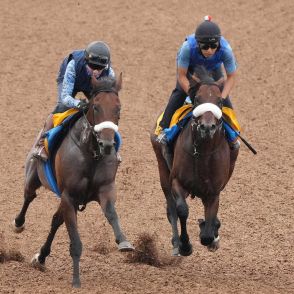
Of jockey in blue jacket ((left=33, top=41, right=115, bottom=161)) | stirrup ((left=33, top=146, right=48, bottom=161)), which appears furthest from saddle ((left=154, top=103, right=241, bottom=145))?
stirrup ((left=33, top=146, right=48, bottom=161))

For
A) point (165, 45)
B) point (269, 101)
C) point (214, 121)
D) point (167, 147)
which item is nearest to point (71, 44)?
point (165, 45)

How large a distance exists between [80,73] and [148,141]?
253 inches

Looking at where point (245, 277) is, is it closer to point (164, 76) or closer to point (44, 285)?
point (44, 285)

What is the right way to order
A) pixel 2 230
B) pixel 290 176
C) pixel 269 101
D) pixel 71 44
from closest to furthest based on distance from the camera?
pixel 2 230 → pixel 290 176 → pixel 269 101 → pixel 71 44

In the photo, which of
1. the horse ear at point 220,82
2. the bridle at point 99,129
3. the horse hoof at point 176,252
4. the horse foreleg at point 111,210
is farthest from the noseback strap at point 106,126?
the horse hoof at point 176,252

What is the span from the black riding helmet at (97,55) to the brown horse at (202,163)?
3.58 feet

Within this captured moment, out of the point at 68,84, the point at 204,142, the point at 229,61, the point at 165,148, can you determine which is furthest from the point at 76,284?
the point at 229,61

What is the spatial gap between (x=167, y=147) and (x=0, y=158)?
5429mm

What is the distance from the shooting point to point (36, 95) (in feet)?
63.3

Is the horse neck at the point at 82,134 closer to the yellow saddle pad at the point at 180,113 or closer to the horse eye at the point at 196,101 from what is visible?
the horse eye at the point at 196,101

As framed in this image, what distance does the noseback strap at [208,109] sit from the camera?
32.7ft

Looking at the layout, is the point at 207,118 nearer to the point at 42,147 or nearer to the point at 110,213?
the point at 110,213

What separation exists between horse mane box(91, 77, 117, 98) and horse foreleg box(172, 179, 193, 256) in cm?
173

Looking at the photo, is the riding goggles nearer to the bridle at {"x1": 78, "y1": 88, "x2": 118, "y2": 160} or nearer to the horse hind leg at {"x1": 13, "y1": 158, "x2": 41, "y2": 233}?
the bridle at {"x1": 78, "y1": 88, "x2": 118, "y2": 160}
